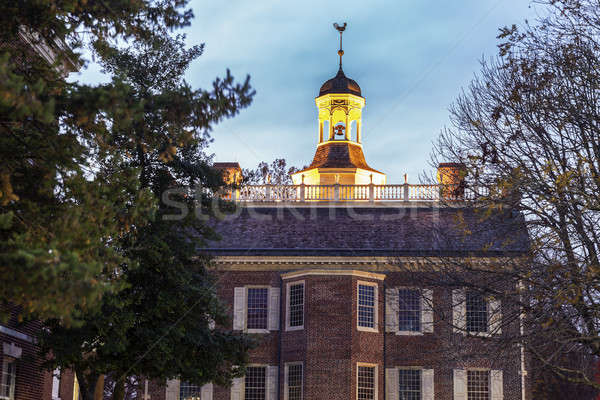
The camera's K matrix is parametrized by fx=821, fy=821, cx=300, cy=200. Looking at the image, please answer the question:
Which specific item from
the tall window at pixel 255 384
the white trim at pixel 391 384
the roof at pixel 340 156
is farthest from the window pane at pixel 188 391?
the roof at pixel 340 156

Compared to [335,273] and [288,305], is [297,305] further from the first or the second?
[335,273]

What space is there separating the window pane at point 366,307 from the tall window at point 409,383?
95.9 inches

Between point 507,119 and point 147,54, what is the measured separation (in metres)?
11.1

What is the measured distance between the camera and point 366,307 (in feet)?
116

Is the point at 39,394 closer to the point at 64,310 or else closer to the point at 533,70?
the point at 64,310

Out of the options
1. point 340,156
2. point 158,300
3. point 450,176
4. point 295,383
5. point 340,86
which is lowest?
point 295,383

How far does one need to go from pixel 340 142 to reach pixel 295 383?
1819 centimetres

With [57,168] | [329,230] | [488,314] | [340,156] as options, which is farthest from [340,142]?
[57,168]

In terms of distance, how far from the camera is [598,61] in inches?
648

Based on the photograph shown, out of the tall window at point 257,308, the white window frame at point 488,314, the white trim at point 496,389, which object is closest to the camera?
the white window frame at point 488,314

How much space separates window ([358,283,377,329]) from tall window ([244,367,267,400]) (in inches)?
189

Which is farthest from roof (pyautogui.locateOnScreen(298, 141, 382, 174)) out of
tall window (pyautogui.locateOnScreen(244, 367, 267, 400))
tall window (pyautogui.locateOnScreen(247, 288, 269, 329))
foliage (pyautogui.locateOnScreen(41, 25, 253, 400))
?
foliage (pyautogui.locateOnScreen(41, 25, 253, 400))

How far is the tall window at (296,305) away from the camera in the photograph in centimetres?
3541

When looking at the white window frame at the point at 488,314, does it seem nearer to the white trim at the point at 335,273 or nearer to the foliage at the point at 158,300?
the white trim at the point at 335,273
